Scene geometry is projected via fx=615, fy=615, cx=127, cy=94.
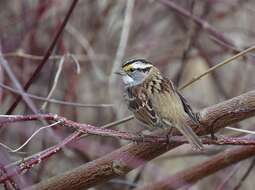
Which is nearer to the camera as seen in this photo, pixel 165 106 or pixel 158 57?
pixel 165 106

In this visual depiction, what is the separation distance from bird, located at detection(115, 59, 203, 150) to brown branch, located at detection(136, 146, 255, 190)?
27 cm

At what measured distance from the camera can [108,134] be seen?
2125 millimetres

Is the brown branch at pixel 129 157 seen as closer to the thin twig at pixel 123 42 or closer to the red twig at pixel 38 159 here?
the red twig at pixel 38 159

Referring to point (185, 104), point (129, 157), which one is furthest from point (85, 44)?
point (129, 157)

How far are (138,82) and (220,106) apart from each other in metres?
0.91

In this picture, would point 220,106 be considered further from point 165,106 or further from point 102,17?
point 102,17

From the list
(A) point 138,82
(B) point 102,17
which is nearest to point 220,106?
(A) point 138,82

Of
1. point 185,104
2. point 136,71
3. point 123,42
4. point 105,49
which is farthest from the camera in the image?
point 105,49

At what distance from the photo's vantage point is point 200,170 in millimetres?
3002

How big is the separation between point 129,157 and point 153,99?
62 centimetres

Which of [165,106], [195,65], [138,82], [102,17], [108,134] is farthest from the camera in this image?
[195,65]

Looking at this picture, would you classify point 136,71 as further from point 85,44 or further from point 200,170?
point 85,44

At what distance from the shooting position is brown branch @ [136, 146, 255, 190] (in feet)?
9.63

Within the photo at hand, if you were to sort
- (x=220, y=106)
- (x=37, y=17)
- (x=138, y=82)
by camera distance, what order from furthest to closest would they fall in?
1. (x=37, y=17)
2. (x=138, y=82)
3. (x=220, y=106)
